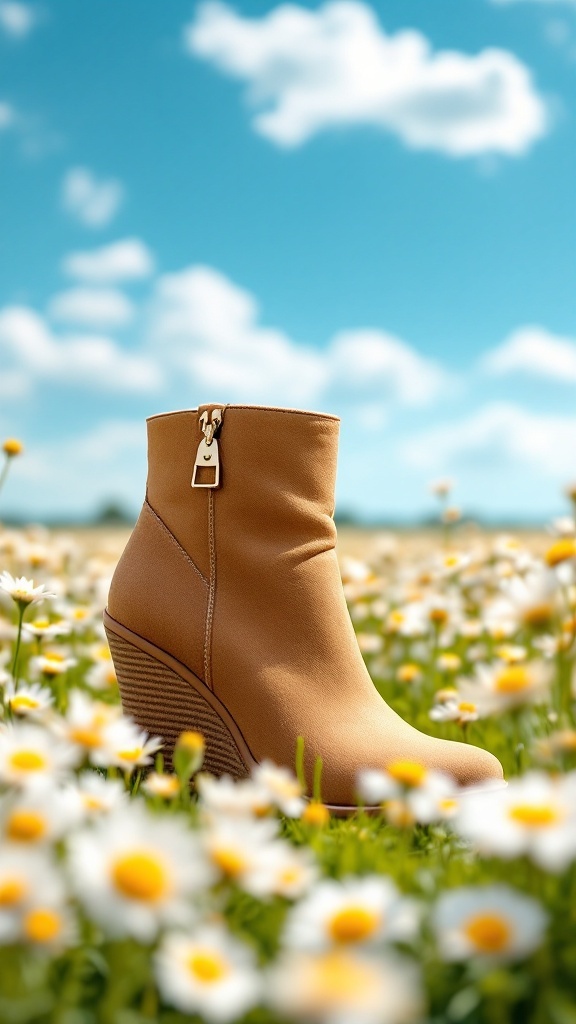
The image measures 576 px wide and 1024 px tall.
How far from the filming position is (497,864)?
1237mm

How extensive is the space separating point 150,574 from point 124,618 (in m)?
0.13

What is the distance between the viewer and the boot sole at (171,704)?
216cm

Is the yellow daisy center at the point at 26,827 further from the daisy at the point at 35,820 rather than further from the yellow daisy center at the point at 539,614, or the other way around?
the yellow daisy center at the point at 539,614

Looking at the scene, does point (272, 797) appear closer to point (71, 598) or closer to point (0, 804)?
point (0, 804)

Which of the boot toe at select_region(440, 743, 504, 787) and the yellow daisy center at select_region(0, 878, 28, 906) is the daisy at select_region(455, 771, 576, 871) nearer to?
the yellow daisy center at select_region(0, 878, 28, 906)

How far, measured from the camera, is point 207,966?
3.10ft

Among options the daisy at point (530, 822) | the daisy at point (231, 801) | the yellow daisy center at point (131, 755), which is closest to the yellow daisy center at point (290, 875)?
the daisy at point (231, 801)

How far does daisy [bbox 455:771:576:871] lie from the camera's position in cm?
97

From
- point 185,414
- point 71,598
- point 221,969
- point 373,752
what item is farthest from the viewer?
point 71,598

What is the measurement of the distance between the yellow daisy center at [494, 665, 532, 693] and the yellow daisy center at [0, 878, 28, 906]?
0.57 metres

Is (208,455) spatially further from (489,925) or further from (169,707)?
(489,925)

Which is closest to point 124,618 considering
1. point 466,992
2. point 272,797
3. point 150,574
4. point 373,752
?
point 150,574

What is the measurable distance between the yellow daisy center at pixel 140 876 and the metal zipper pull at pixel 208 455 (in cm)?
124

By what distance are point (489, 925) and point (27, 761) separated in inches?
22.2
